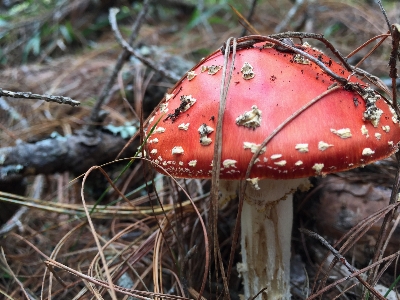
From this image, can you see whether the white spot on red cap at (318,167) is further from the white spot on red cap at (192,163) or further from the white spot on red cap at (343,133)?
the white spot on red cap at (192,163)

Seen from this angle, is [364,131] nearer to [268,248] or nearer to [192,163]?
[192,163]

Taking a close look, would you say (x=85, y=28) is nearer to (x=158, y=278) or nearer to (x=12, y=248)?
(x=12, y=248)

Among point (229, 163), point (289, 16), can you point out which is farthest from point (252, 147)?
point (289, 16)

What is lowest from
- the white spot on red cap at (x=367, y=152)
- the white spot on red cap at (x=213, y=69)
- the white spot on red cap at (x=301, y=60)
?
the white spot on red cap at (x=367, y=152)

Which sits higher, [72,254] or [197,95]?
[197,95]

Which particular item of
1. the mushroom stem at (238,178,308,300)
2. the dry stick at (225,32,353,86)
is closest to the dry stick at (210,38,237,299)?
the dry stick at (225,32,353,86)

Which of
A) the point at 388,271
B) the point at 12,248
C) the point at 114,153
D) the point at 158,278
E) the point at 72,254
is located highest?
the point at 114,153

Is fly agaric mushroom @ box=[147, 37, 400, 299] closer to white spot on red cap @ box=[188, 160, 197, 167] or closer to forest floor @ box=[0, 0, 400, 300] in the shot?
white spot on red cap @ box=[188, 160, 197, 167]

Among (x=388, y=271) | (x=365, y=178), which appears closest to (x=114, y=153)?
(x=365, y=178)

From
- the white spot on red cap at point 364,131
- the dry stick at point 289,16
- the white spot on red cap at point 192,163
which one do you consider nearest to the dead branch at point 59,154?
the white spot on red cap at point 192,163
